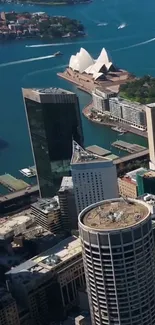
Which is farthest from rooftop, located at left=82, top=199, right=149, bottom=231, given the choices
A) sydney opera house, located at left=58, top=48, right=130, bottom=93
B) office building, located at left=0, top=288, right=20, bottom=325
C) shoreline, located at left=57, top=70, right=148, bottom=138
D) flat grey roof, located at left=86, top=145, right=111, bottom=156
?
sydney opera house, located at left=58, top=48, right=130, bottom=93

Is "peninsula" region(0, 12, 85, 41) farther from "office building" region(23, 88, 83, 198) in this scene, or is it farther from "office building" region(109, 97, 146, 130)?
"office building" region(23, 88, 83, 198)

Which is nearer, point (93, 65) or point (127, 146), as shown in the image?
point (127, 146)

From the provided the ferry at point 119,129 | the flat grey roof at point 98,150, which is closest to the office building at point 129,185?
the flat grey roof at point 98,150

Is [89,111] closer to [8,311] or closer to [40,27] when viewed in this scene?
[8,311]

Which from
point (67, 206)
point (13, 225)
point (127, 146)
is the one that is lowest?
point (127, 146)

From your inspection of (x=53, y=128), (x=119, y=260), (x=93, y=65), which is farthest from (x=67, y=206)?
(x=93, y=65)

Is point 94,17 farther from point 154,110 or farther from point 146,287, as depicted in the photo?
point 146,287

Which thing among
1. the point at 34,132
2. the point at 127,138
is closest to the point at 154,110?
the point at 34,132
